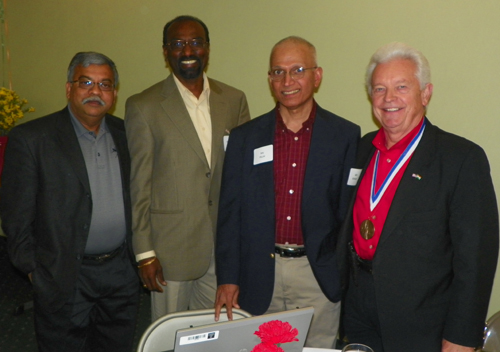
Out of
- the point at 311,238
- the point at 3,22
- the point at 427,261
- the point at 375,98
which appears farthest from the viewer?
the point at 3,22

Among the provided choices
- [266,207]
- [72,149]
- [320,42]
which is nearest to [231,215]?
[266,207]

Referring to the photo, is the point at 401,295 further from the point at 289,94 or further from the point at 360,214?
the point at 289,94

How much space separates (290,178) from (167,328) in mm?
993

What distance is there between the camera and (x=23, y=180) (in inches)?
105

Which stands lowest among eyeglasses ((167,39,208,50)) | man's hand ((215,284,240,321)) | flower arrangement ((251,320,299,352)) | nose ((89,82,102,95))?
man's hand ((215,284,240,321))

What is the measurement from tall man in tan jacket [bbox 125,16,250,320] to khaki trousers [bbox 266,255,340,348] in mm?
500

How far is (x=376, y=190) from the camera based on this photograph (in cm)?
240

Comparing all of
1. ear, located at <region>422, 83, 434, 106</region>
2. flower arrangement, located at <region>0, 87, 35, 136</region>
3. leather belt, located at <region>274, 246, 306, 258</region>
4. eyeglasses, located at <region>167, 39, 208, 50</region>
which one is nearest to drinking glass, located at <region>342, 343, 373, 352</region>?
leather belt, located at <region>274, 246, 306, 258</region>

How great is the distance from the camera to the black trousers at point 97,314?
2.89m

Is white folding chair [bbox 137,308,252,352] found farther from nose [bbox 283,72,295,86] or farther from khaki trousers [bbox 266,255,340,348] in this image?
nose [bbox 283,72,295,86]

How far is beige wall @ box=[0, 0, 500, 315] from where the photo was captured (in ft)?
10.3

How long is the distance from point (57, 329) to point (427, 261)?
205 centimetres

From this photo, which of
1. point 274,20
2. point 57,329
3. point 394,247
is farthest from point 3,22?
point 394,247

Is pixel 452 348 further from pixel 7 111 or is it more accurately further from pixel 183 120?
pixel 7 111
